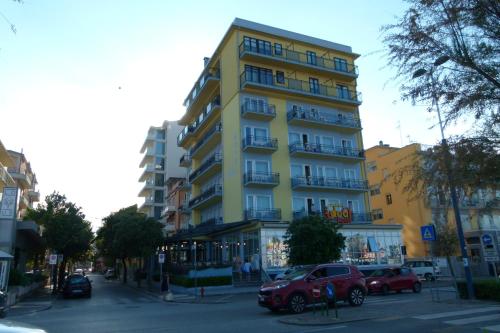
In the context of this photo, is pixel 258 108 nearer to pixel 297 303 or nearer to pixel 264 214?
pixel 264 214

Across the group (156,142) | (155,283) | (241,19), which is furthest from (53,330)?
(156,142)

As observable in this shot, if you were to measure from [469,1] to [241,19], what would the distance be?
3468cm

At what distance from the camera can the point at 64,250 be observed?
114 feet

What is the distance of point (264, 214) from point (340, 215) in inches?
283

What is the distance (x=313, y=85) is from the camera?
43312mm

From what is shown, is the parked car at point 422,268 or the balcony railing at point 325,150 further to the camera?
the balcony railing at point 325,150

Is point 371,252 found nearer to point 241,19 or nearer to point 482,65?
point 241,19

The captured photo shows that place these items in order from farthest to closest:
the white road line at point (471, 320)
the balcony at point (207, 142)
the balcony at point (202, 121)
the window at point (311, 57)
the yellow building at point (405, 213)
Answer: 1. the yellow building at point (405, 213)
2. the balcony at point (202, 121)
3. the window at point (311, 57)
4. the balcony at point (207, 142)
5. the white road line at point (471, 320)

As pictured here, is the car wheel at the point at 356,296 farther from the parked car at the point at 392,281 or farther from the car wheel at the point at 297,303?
the parked car at the point at 392,281

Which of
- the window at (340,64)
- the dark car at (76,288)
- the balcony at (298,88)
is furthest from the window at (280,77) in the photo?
the dark car at (76,288)

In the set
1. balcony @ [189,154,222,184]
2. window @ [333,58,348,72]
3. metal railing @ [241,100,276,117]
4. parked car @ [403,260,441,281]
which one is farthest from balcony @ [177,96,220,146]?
parked car @ [403,260,441,281]

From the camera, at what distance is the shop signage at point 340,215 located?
37344 millimetres

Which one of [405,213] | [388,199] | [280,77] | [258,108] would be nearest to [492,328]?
[258,108]

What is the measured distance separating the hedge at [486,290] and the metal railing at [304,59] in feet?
94.5
